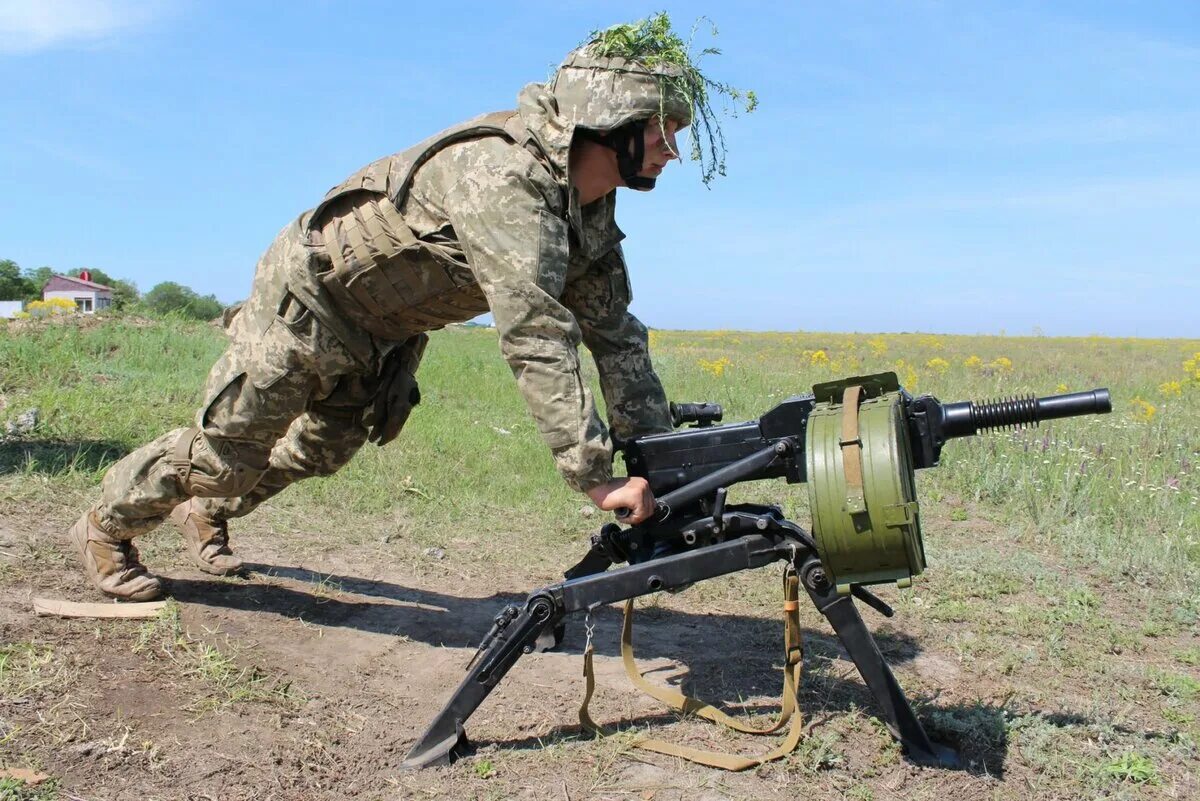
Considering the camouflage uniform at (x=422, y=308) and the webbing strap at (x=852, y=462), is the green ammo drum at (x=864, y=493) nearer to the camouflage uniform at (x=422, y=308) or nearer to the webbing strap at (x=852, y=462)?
the webbing strap at (x=852, y=462)

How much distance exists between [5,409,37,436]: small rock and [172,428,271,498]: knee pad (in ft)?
11.0

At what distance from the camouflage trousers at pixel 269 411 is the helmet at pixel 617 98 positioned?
A: 3.61 ft

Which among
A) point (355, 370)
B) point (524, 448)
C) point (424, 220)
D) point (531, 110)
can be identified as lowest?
point (524, 448)

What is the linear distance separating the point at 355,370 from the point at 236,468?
597 millimetres

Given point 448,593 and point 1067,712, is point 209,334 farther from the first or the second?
point 1067,712

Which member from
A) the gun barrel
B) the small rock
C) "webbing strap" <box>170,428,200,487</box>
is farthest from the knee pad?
the small rock

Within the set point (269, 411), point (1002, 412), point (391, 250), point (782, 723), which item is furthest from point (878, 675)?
point (269, 411)

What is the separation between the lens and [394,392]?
4012 mm

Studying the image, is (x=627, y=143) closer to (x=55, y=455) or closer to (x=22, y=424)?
(x=55, y=455)

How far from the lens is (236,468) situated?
3.76 meters

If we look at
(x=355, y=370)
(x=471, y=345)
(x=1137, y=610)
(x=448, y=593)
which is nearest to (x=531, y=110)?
(x=355, y=370)

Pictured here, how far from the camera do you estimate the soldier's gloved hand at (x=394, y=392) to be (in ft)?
13.1

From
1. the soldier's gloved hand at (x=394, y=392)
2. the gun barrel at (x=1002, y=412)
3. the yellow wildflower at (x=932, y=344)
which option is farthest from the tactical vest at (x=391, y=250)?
the yellow wildflower at (x=932, y=344)

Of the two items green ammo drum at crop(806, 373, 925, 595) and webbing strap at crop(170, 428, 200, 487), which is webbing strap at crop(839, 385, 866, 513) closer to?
green ammo drum at crop(806, 373, 925, 595)
